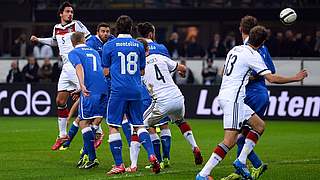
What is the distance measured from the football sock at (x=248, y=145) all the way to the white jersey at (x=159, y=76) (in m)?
2.15

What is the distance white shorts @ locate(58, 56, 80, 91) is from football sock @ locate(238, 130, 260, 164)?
21.0 feet

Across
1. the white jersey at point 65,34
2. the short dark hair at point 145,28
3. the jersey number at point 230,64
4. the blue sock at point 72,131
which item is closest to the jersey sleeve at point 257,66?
the jersey number at point 230,64

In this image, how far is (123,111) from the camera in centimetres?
1474

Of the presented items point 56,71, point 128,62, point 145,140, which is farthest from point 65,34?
point 56,71

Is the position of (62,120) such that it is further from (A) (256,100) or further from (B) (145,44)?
(A) (256,100)

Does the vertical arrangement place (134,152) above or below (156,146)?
above

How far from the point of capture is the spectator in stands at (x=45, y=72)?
105ft

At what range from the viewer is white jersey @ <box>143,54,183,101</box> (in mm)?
15789

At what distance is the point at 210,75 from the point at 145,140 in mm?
16667

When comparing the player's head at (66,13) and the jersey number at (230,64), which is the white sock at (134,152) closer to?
the jersey number at (230,64)

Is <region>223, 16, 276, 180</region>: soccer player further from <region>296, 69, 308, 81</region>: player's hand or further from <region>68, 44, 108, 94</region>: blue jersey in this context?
<region>68, 44, 108, 94</region>: blue jersey

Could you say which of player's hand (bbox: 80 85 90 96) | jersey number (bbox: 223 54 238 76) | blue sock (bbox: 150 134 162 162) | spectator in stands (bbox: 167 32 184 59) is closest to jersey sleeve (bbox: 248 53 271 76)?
jersey number (bbox: 223 54 238 76)

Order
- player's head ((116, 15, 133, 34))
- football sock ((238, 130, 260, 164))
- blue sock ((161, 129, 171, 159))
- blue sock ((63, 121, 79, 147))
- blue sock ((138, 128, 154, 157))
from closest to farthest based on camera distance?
football sock ((238, 130, 260, 164)) < blue sock ((138, 128, 154, 157)) < player's head ((116, 15, 133, 34)) < blue sock ((161, 129, 171, 159)) < blue sock ((63, 121, 79, 147))

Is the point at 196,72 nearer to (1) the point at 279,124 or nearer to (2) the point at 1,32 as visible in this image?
(1) the point at 279,124
